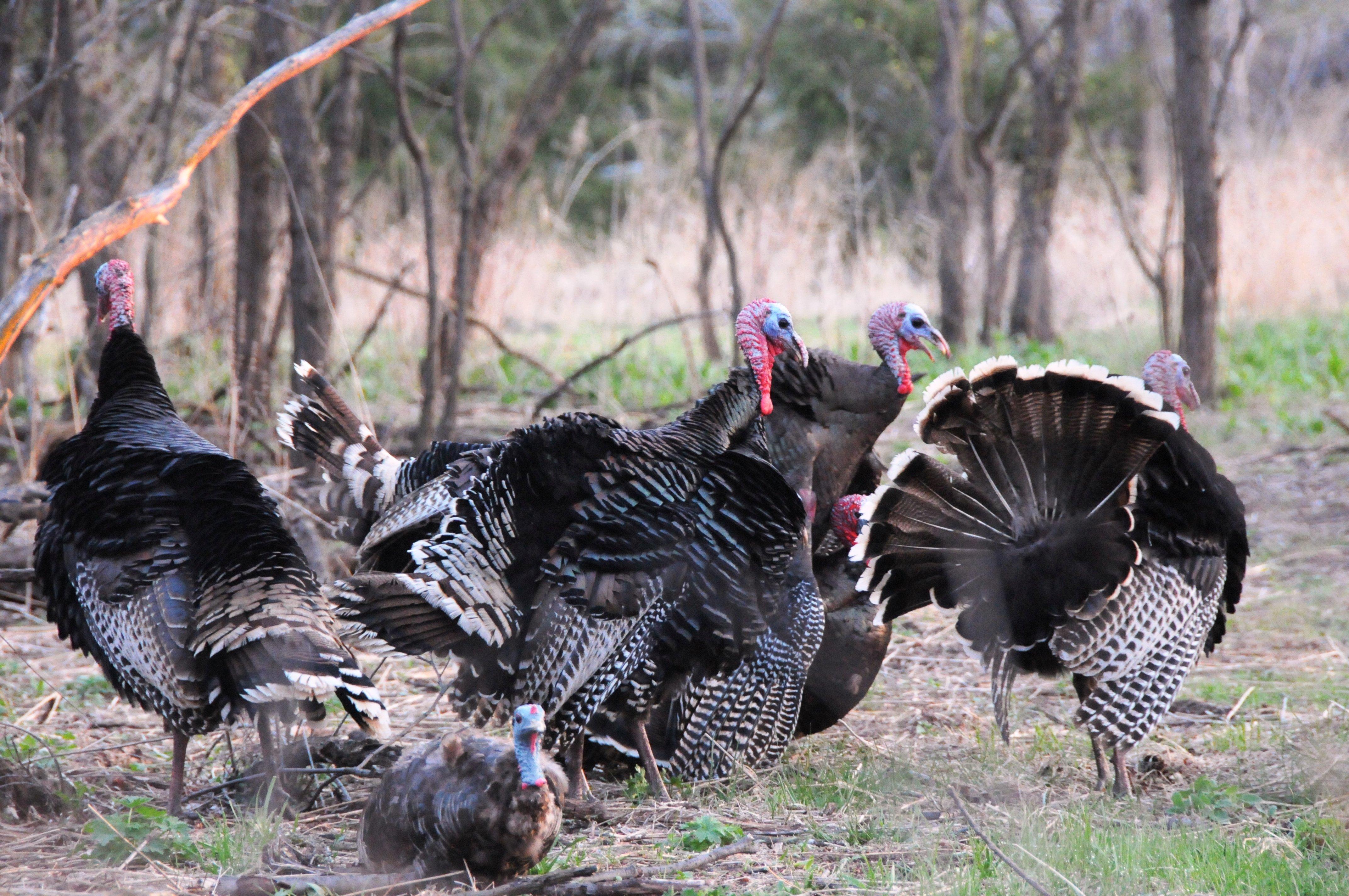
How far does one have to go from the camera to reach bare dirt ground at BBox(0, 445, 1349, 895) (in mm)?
2764

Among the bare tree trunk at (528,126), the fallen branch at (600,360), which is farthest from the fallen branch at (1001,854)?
the bare tree trunk at (528,126)

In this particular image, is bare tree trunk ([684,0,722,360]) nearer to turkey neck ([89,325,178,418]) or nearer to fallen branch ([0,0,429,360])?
turkey neck ([89,325,178,418])

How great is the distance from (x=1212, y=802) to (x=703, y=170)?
568cm

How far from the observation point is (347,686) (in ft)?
9.53

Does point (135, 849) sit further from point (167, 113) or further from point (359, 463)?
point (167, 113)

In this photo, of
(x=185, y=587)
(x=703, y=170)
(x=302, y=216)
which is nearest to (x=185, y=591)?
(x=185, y=587)

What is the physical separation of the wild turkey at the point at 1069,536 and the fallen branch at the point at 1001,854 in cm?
82

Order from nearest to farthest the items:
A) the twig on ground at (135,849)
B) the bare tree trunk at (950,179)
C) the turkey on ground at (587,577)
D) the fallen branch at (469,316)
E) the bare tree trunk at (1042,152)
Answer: the twig on ground at (135,849) → the turkey on ground at (587,577) → the fallen branch at (469,316) → the bare tree trunk at (1042,152) → the bare tree trunk at (950,179)

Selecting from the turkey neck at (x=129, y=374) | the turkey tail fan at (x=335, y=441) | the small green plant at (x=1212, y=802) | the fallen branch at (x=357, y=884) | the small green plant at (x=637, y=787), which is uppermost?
the turkey neck at (x=129, y=374)

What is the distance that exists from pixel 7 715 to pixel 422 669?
1.45 metres

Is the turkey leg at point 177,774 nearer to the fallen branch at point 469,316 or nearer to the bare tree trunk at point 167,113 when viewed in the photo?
the bare tree trunk at point 167,113

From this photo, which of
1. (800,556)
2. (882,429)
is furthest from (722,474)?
(882,429)

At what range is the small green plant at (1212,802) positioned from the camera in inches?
129

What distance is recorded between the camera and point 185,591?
3.17m
